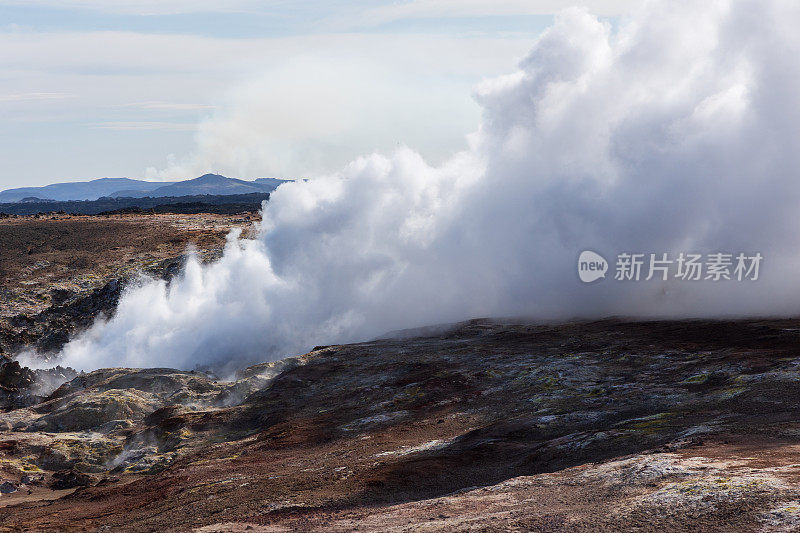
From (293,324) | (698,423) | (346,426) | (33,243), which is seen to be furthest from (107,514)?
(33,243)

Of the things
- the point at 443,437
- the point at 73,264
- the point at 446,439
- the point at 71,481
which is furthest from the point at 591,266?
the point at 73,264

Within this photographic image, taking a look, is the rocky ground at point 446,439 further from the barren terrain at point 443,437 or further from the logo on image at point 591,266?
the logo on image at point 591,266

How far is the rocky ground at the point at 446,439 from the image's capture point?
10.5m

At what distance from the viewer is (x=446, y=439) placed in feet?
56.1

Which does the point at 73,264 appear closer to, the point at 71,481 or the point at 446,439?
the point at 71,481

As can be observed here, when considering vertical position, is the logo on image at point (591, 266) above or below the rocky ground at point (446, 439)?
above

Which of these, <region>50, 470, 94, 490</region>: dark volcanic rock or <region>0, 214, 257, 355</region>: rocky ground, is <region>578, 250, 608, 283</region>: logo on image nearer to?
<region>50, 470, 94, 490</region>: dark volcanic rock

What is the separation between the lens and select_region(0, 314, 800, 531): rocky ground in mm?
10469

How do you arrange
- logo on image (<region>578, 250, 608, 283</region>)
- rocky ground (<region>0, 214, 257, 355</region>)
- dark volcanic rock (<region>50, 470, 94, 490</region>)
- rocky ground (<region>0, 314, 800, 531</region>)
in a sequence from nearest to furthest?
rocky ground (<region>0, 314, 800, 531</region>), dark volcanic rock (<region>50, 470, 94, 490</region>), logo on image (<region>578, 250, 608, 283</region>), rocky ground (<region>0, 214, 257, 355</region>)

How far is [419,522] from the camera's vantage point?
10344mm

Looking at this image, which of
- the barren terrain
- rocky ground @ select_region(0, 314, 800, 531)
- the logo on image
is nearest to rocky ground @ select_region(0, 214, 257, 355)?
the barren terrain

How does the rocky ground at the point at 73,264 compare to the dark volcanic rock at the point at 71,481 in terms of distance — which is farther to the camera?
the rocky ground at the point at 73,264

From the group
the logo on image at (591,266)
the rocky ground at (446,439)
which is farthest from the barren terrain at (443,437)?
the logo on image at (591,266)

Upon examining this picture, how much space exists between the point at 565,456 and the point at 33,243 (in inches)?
2456
